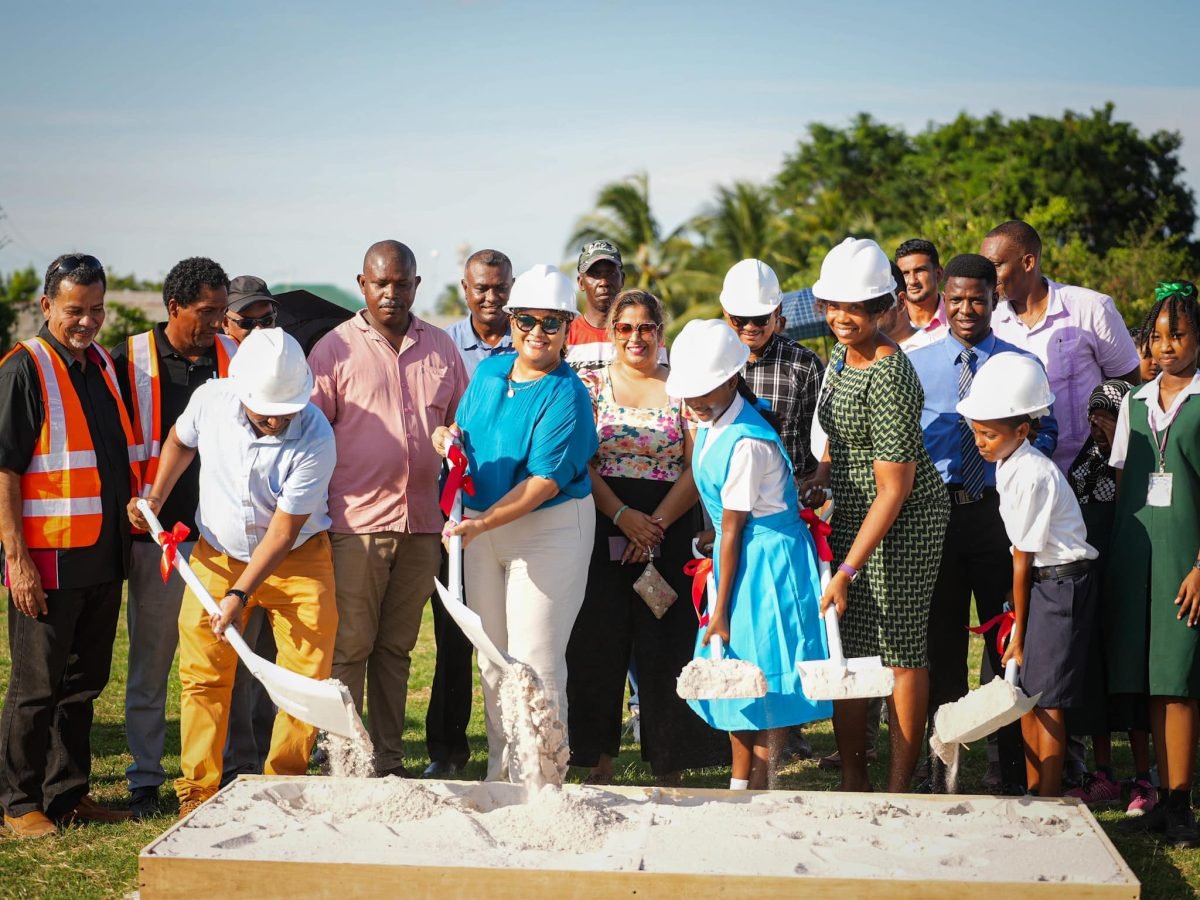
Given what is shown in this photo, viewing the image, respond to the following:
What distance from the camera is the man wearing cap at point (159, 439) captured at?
17.7 ft

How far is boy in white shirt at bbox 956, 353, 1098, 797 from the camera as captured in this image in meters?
4.73

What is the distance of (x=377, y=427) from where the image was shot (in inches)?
213

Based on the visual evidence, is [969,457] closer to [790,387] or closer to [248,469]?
[790,387]

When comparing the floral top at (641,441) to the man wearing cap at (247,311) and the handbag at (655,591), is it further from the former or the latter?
the man wearing cap at (247,311)

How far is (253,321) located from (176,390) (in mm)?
728

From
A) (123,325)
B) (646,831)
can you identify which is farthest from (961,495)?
(123,325)

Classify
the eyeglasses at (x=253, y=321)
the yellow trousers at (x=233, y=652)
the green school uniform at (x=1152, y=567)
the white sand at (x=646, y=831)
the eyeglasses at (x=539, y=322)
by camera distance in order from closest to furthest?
the white sand at (x=646, y=831)
the green school uniform at (x=1152, y=567)
the yellow trousers at (x=233, y=652)
the eyeglasses at (x=539, y=322)
the eyeglasses at (x=253, y=321)

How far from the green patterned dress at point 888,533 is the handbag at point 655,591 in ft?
2.97

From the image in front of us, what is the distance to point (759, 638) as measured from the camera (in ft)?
15.3

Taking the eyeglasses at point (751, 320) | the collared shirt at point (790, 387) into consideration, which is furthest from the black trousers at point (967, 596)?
the eyeglasses at point (751, 320)

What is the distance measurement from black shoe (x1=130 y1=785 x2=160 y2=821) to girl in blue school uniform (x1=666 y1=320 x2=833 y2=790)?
2.43 meters

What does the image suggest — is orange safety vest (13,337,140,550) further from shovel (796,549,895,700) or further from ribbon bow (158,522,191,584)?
shovel (796,549,895,700)

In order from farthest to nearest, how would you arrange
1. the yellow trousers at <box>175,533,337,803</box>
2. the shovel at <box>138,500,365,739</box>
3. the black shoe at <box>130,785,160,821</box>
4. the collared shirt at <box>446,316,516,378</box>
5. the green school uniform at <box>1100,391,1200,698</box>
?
the collared shirt at <box>446,316,516,378</box> → the black shoe at <box>130,785,160,821</box> → the yellow trousers at <box>175,533,337,803</box> → the green school uniform at <box>1100,391,1200,698</box> → the shovel at <box>138,500,365,739</box>

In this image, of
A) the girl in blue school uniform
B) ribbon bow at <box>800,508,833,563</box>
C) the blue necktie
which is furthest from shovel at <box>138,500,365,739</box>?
the blue necktie
